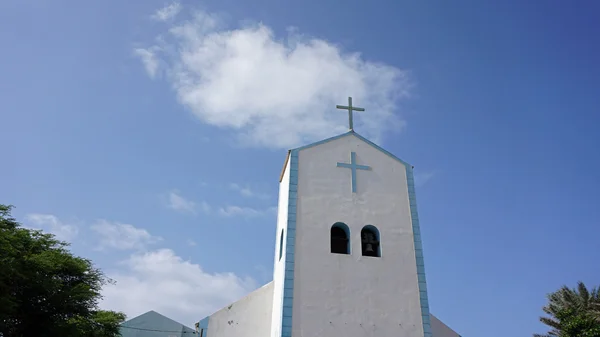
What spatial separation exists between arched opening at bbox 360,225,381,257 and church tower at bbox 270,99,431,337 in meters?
0.03

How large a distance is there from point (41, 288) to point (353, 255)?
11133 millimetres

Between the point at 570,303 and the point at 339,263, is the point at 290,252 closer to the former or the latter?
the point at 339,263

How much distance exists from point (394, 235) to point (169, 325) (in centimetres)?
1580

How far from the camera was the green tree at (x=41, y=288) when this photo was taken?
1489 cm

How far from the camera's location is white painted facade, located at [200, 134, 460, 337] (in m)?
12.1

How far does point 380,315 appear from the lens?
12.2 meters

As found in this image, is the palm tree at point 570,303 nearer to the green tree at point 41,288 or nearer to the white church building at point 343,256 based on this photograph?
the white church building at point 343,256

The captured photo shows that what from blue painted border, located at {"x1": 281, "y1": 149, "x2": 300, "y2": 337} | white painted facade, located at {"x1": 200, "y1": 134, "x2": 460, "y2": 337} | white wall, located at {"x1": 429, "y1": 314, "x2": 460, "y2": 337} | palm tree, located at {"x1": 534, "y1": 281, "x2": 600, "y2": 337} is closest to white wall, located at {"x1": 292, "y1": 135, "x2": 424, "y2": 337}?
white painted facade, located at {"x1": 200, "y1": 134, "x2": 460, "y2": 337}

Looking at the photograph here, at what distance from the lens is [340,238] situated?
13336 mm

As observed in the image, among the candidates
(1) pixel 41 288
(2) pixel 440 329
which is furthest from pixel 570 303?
(1) pixel 41 288

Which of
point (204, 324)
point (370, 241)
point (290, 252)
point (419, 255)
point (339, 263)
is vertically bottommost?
point (204, 324)

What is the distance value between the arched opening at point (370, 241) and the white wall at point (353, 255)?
16 cm

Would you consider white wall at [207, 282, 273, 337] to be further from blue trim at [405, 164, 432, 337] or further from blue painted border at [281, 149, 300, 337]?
blue trim at [405, 164, 432, 337]

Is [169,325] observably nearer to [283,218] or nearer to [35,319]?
[35,319]
